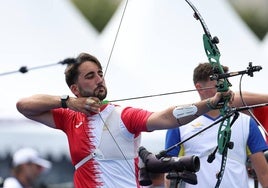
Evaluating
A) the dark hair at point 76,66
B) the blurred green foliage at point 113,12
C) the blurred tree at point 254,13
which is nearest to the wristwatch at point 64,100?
the dark hair at point 76,66

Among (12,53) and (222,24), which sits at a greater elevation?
(222,24)

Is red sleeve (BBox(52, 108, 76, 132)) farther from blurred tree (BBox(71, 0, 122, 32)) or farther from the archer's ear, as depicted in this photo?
blurred tree (BBox(71, 0, 122, 32))

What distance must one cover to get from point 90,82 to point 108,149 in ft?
1.49

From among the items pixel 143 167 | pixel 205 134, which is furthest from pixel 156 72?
pixel 143 167

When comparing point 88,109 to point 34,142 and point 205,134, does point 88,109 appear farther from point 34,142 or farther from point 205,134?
point 34,142

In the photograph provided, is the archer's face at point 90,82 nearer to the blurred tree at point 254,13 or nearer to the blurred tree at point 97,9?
the blurred tree at point 97,9

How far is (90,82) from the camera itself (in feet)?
21.8

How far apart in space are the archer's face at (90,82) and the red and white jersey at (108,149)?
0.40ft

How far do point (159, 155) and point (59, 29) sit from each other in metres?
6.43

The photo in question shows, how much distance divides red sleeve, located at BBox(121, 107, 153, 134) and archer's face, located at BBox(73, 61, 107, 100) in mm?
202

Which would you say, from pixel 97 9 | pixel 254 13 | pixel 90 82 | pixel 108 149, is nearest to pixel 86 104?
pixel 90 82

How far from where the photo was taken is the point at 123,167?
259 inches

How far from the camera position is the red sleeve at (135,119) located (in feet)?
20.8

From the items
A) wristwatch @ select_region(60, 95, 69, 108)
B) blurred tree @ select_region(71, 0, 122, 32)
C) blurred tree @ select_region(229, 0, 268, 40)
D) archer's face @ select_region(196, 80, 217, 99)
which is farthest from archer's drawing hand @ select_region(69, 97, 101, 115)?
blurred tree @ select_region(229, 0, 268, 40)
